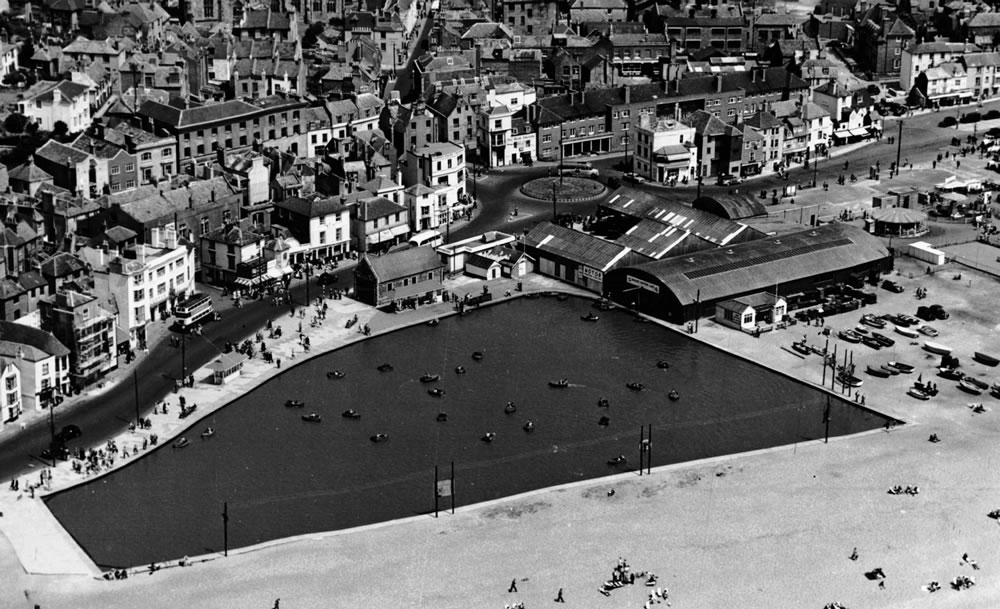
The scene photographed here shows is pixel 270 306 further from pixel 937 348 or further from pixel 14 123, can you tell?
pixel 937 348

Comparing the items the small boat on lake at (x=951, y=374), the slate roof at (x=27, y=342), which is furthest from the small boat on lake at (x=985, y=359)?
the slate roof at (x=27, y=342)

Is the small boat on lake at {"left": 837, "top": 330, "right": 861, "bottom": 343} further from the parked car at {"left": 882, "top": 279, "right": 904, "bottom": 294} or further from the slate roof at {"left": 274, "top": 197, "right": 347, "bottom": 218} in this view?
the slate roof at {"left": 274, "top": 197, "right": 347, "bottom": 218}

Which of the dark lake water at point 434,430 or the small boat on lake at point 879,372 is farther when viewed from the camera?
the small boat on lake at point 879,372

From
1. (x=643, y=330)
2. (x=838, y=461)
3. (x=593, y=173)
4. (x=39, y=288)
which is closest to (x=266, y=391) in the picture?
(x=39, y=288)

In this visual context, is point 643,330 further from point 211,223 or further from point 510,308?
point 211,223

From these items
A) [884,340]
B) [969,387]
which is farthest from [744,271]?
[969,387]

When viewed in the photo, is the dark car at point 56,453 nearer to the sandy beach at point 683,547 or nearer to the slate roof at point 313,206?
the sandy beach at point 683,547
